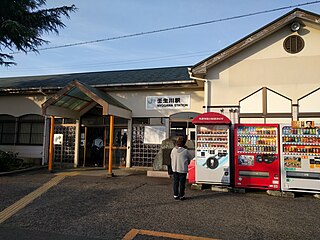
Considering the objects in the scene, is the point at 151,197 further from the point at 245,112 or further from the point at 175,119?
the point at 175,119

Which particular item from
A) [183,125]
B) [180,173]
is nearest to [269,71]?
[183,125]

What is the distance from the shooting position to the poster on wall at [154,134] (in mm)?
12269

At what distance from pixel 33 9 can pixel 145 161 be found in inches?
395

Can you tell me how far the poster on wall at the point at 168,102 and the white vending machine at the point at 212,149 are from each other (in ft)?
12.8

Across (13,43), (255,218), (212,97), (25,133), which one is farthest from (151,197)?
(13,43)

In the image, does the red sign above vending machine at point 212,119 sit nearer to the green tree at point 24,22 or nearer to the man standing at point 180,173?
the man standing at point 180,173

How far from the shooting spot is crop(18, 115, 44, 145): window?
14289 mm

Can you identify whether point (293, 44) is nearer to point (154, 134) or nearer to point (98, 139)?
point (154, 134)

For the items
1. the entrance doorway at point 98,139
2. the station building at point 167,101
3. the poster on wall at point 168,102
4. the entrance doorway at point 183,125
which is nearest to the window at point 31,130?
the station building at point 167,101

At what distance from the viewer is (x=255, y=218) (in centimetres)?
542

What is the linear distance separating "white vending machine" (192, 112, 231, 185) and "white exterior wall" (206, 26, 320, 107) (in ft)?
6.18

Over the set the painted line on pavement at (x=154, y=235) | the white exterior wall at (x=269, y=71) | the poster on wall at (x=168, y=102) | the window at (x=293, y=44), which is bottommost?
the painted line on pavement at (x=154, y=235)

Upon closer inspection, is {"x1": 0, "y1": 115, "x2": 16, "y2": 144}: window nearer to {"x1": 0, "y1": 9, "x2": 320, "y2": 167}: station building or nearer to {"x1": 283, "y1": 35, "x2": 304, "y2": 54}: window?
{"x1": 0, "y1": 9, "x2": 320, "y2": 167}: station building

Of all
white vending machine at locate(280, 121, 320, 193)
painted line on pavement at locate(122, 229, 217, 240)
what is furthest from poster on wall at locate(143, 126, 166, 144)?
painted line on pavement at locate(122, 229, 217, 240)
